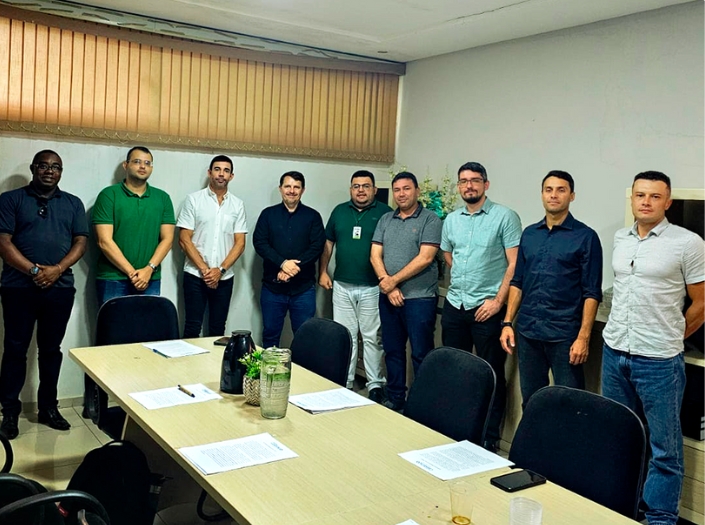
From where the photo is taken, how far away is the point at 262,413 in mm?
2238

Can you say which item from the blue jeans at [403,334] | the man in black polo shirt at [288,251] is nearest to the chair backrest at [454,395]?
the blue jeans at [403,334]

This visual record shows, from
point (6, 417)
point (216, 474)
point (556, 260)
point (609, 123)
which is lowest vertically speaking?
point (6, 417)

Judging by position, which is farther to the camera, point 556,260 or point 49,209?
point 49,209

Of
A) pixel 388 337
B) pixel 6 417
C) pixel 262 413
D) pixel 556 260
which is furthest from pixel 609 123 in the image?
pixel 6 417

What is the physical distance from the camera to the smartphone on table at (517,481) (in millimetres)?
1735

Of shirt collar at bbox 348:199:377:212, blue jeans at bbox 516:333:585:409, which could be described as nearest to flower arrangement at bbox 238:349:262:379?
blue jeans at bbox 516:333:585:409

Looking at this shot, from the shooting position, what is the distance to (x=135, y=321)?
345 centimetres

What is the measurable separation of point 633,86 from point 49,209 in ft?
12.1

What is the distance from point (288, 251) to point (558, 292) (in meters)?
2.20

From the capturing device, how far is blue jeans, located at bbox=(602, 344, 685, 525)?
2.99 m

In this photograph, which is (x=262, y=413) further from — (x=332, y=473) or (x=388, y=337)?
(x=388, y=337)

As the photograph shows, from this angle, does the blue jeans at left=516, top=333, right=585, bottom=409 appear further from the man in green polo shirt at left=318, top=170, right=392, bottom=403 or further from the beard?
the man in green polo shirt at left=318, top=170, right=392, bottom=403

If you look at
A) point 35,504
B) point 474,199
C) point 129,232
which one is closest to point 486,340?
point 474,199

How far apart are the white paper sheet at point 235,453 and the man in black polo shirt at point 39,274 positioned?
252 centimetres
